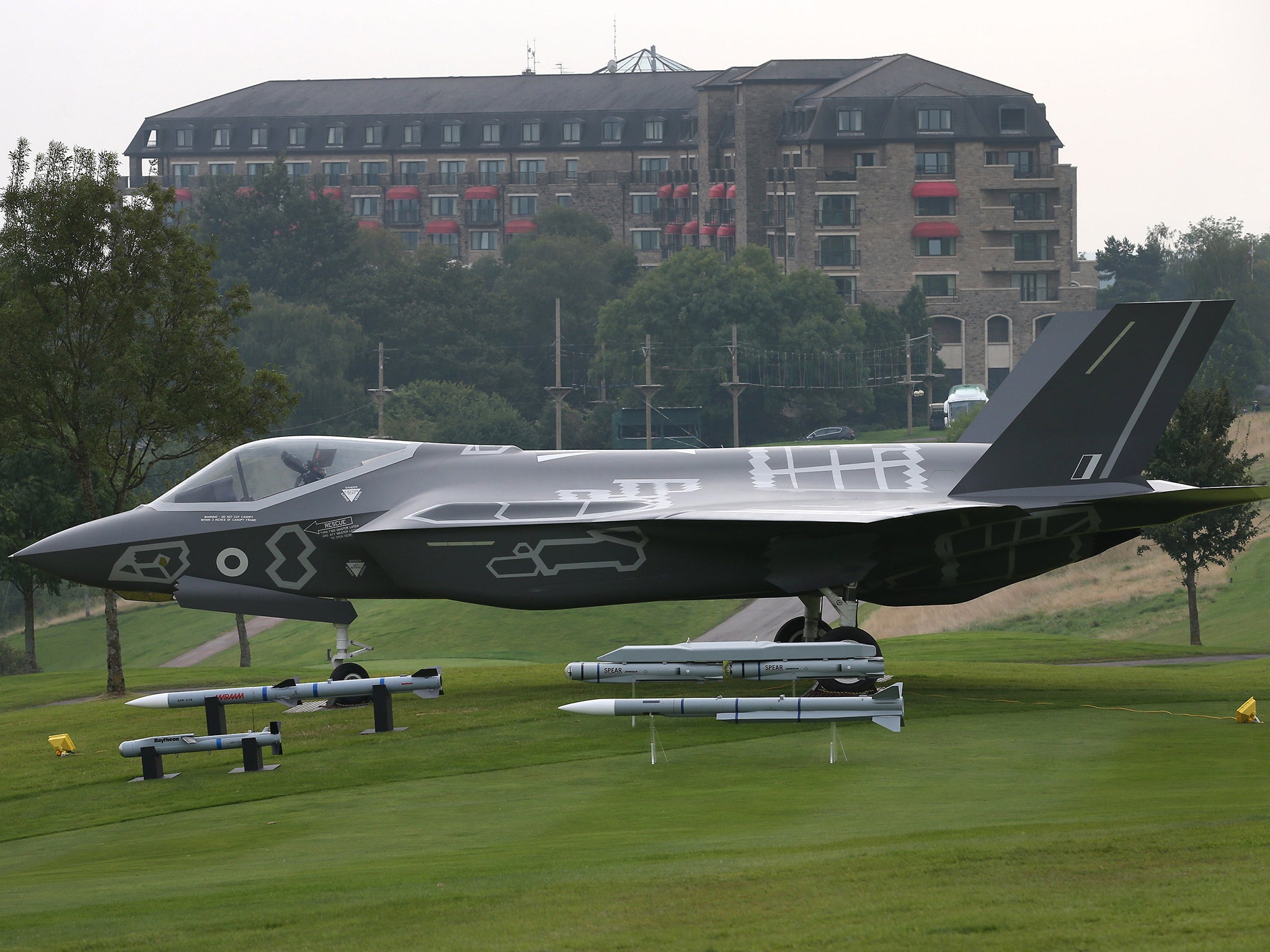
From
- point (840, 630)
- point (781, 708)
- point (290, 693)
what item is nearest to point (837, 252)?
point (840, 630)

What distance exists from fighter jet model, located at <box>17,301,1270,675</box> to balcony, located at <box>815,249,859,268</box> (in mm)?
121408

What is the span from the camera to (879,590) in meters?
24.0

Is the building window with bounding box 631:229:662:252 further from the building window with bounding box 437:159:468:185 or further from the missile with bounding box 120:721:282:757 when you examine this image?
the missile with bounding box 120:721:282:757

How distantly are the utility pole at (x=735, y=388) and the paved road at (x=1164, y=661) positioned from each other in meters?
72.8

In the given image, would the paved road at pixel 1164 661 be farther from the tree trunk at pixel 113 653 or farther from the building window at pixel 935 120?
the building window at pixel 935 120

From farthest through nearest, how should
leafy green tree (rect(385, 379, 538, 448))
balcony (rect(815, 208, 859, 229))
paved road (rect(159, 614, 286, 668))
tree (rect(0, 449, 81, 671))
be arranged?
1. balcony (rect(815, 208, 859, 229))
2. leafy green tree (rect(385, 379, 538, 448))
3. paved road (rect(159, 614, 286, 668))
4. tree (rect(0, 449, 81, 671))

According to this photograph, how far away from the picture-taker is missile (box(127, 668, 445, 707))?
67.2ft

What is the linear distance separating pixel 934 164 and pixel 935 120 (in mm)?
4256

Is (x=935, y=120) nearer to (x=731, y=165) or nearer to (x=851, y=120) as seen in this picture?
(x=851, y=120)

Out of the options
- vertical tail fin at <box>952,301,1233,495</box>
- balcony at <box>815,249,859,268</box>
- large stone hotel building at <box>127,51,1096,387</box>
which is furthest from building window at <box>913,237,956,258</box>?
vertical tail fin at <box>952,301,1233,495</box>

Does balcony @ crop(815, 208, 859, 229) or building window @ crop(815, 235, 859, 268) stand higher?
balcony @ crop(815, 208, 859, 229)

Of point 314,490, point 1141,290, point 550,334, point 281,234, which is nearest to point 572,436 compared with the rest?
point 550,334

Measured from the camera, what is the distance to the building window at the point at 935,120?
142250mm

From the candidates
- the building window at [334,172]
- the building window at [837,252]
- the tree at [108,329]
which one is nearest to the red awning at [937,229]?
the building window at [837,252]
